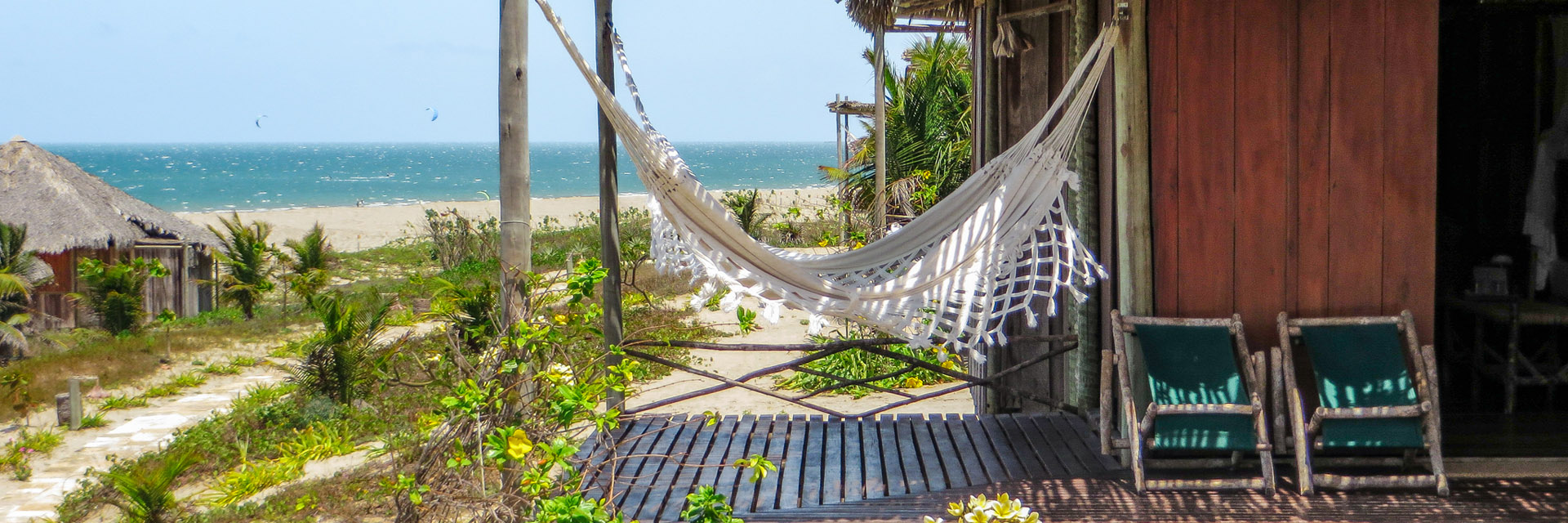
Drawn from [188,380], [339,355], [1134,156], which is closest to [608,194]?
[1134,156]

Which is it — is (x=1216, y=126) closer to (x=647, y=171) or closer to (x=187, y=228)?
(x=647, y=171)

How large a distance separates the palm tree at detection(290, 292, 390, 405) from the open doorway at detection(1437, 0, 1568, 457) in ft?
17.2

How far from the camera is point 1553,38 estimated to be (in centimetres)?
357

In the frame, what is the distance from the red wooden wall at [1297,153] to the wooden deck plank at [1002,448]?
0.61 metres

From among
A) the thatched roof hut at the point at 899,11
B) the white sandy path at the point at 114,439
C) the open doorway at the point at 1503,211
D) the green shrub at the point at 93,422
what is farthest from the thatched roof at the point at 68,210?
the open doorway at the point at 1503,211

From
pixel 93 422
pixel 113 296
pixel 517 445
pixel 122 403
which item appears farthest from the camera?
pixel 113 296

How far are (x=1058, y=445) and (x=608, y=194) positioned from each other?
1522 mm

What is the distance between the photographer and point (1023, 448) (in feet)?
9.39

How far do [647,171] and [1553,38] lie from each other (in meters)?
3.22

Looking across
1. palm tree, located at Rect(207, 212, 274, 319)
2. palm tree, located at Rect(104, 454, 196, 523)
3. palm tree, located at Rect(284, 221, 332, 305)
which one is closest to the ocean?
palm tree, located at Rect(207, 212, 274, 319)

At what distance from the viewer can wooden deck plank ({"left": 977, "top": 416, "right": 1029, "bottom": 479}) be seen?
263 cm

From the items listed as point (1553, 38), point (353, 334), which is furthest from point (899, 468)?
point (353, 334)

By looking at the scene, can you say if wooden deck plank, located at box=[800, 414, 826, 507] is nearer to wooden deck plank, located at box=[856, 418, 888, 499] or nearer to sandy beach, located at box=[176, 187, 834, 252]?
wooden deck plank, located at box=[856, 418, 888, 499]

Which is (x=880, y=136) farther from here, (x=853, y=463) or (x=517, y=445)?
(x=517, y=445)
